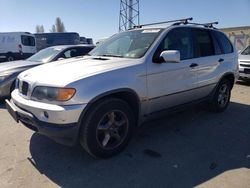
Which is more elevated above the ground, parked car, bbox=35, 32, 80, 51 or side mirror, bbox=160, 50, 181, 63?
parked car, bbox=35, 32, 80, 51

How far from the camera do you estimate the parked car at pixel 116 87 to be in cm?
338

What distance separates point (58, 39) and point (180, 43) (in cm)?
2476

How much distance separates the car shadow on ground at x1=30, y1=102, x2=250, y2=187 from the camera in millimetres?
3336

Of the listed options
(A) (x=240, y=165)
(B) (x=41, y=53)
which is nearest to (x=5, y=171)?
(A) (x=240, y=165)

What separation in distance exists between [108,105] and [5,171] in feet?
5.11

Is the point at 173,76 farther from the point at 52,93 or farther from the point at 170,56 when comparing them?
the point at 52,93

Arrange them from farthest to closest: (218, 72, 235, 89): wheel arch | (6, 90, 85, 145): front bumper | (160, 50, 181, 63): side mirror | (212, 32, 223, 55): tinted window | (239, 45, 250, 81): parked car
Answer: (239, 45, 250, 81): parked car → (218, 72, 235, 89): wheel arch → (212, 32, 223, 55): tinted window → (160, 50, 181, 63): side mirror → (6, 90, 85, 145): front bumper

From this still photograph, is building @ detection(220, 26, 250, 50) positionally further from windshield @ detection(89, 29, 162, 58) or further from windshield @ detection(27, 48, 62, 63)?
windshield @ detection(89, 29, 162, 58)

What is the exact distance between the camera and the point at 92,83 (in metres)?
3.45

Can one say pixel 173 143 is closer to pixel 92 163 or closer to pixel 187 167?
pixel 187 167

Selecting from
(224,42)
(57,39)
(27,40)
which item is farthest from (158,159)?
(57,39)

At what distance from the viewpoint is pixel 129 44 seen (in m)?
4.64

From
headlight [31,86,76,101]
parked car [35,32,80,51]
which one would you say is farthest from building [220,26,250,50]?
headlight [31,86,76,101]

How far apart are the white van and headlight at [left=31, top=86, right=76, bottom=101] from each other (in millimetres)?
18549
